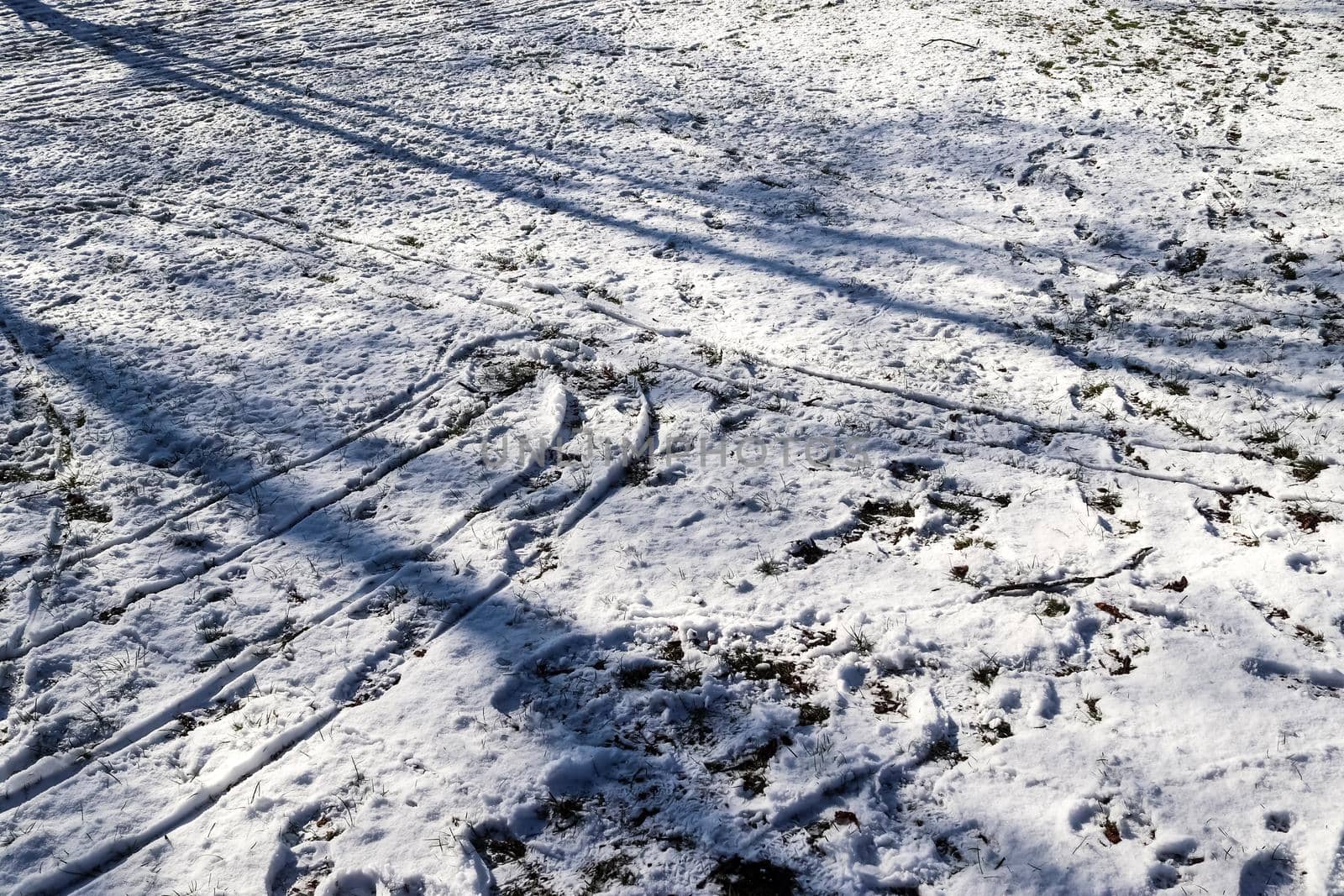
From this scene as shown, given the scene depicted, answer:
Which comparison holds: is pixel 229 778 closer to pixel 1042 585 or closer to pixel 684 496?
pixel 684 496

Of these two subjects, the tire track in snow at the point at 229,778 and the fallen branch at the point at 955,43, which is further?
the fallen branch at the point at 955,43

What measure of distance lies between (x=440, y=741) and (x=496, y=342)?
325cm

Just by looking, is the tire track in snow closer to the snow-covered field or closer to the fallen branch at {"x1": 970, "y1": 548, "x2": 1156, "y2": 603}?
the snow-covered field

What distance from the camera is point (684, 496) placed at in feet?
15.5

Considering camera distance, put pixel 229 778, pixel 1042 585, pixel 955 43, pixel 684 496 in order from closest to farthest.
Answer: pixel 229 778, pixel 1042 585, pixel 684 496, pixel 955 43

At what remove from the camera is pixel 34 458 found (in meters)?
5.11

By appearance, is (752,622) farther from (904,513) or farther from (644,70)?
(644,70)

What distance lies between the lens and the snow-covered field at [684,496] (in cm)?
318

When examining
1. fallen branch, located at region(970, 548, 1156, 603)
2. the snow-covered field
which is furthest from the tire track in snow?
fallen branch, located at region(970, 548, 1156, 603)

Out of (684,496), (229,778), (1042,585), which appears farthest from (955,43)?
(229,778)

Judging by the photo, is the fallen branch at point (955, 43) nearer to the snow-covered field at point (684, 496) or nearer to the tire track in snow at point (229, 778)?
the snow-covered field at point (684, 496)

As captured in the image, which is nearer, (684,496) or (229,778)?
(229,778)

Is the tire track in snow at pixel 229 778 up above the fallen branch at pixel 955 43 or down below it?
below

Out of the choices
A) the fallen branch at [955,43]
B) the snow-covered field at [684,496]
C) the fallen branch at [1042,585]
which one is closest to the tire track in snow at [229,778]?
the snow-covered field at [684,496]
